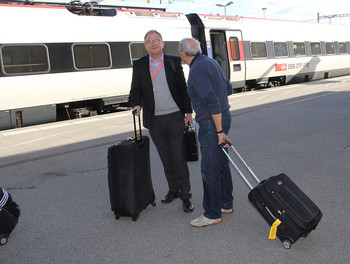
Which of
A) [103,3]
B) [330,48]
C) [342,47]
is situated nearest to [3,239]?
[103,3]

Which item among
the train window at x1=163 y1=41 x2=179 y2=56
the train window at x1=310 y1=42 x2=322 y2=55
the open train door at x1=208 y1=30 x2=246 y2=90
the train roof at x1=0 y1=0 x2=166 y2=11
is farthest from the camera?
the train window at x1=310 y1=42 x2=322 y2=55

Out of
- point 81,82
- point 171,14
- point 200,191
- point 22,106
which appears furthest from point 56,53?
point 200,191

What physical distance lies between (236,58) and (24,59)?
846cm

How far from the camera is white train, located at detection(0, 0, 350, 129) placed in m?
9.73

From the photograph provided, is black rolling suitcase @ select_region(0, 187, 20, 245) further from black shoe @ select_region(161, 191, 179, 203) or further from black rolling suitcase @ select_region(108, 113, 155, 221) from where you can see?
black shoe @ select_region(161, 191, 179, 203)

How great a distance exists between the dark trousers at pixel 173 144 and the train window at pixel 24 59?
269 inches

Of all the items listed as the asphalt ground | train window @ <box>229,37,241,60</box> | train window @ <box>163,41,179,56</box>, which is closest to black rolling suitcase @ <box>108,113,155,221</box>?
the asphalt ground

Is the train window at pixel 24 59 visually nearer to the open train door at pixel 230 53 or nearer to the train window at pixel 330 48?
the open train door at pixel 230 53

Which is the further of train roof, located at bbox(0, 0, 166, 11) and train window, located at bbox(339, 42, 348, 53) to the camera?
train window, located at bbox(339, 42, 348, 53)

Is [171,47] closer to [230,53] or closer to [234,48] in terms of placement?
[230,53]

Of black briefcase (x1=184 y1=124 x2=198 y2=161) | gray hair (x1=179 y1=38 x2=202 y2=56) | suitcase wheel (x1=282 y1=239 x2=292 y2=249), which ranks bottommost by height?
suitcase wheel (x1=282 y1=239 x2=292 y2=249)

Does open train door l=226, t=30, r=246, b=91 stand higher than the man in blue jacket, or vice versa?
open train door l=226, t=30, r=246, b=91

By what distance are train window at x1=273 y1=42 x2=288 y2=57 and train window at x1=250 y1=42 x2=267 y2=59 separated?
800mm

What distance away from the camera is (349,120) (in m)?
8.70
